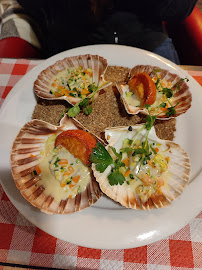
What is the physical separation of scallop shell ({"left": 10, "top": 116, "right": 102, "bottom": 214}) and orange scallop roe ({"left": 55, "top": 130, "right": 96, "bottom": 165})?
0.23 feet

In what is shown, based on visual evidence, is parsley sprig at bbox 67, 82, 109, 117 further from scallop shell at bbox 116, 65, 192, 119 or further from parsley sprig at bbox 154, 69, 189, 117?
parsley sprig at bbox 154, 69, 189, 117

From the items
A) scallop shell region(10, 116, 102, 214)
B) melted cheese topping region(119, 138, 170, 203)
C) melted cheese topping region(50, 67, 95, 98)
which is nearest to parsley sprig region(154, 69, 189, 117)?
melted cheese topping region(119, 138, 170, 203)

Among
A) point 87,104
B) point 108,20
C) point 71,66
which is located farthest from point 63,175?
point 108,20

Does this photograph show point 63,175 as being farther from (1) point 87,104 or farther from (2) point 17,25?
(2) point 17,25

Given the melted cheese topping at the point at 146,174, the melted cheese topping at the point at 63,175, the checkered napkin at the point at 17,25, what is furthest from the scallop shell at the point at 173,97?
the checkered napkin at the point at 17,25

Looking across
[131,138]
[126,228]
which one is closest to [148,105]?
[131,138]

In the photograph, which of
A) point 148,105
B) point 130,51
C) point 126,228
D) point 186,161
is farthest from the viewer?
point 130,51

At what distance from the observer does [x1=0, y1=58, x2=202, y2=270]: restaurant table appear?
1.00m

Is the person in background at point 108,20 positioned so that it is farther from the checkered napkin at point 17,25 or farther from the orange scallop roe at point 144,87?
the orange scallop roe at point 144,87

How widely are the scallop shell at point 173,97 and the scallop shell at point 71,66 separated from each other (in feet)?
0.46

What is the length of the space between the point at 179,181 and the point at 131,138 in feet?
1.01

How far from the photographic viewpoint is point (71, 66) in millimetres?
1471

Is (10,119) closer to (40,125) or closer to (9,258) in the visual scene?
(40,125)

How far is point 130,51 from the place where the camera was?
1562 mm
